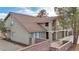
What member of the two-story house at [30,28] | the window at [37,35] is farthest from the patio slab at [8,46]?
the window at [37,35]

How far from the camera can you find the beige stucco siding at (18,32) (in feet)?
6.61

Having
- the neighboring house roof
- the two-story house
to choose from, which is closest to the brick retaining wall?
the two-story house

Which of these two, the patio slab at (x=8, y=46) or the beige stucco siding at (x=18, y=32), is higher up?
→ the beige stucco siding at (x=18, y=32)

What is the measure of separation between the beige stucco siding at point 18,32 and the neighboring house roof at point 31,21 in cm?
5

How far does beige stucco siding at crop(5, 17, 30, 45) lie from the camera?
201 centimetres

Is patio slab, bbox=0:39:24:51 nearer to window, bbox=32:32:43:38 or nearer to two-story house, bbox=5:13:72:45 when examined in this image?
two-story house, bbox=5:13:72:45

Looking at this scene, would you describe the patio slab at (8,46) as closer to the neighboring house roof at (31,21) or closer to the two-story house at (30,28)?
the two-story house at (30,28)

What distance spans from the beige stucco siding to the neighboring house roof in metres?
0.05

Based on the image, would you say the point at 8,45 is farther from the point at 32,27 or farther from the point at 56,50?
the point at 56,50

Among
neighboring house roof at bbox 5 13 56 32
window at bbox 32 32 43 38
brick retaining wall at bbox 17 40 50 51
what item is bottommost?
brick retaining wall at bbox 17 40 50 51

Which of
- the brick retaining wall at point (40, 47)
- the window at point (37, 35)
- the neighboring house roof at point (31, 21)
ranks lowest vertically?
the brick retaining wall at point (40, 47)
